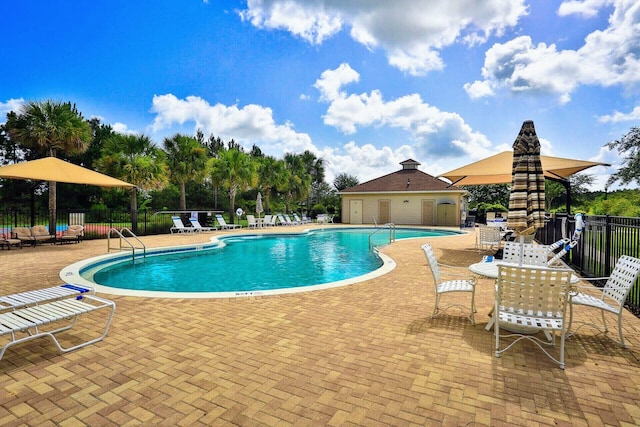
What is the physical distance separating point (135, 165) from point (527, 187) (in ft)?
55.2

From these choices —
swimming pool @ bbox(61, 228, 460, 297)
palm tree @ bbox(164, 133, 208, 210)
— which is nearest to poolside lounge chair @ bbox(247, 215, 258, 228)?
palm tree @ bbox(164, 133, 208, 210)

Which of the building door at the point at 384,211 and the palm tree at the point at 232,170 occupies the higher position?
the palm tree at the point at 232,170

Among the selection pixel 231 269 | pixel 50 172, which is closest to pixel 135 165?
pixel 50 172

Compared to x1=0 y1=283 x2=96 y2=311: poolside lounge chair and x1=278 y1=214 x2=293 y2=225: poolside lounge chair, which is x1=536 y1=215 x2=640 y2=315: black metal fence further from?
x1=278 y1=214 x2=293 y2=225: poolside lounge chair

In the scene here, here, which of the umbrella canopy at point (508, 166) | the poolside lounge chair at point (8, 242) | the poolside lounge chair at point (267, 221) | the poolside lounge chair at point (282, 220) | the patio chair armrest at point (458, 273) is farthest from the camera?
the poolside lounge chair at point (282, 220)

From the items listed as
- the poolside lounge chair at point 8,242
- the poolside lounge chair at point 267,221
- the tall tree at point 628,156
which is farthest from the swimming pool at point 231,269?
the tall tree at point 628,156

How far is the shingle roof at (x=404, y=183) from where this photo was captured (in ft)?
86.7

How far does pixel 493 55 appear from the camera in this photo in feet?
40.2

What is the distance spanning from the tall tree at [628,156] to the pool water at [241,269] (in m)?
20.5

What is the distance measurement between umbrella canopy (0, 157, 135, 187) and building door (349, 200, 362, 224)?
19.0 meters

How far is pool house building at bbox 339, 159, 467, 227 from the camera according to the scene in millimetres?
25062

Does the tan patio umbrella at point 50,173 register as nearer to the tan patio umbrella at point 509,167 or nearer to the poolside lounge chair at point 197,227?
the poolside lounge chair at point 197,227

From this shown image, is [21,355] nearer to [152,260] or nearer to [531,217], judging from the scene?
[531,217]

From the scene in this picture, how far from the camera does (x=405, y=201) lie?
26.7 m
